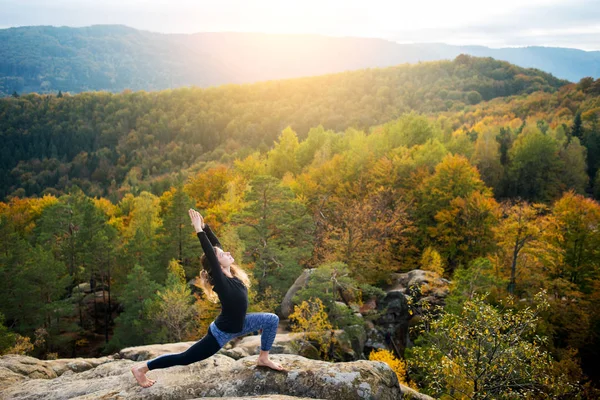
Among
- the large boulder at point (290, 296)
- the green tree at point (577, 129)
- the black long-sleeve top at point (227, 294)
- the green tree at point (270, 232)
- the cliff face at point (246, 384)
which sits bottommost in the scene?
the large boulder at point (290, 296)

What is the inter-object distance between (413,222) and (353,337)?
71.8 feet

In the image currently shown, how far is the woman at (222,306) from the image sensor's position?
23.1 feet

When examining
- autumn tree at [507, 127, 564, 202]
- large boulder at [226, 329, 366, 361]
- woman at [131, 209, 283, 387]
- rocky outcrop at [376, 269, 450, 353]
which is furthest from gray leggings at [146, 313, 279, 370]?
autumn tree at [507, 127, 564, 202]

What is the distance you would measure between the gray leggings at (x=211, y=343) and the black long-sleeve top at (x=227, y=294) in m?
0.18

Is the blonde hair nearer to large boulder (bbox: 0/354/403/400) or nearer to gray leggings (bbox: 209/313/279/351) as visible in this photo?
gray leggings (bbox: 209/313/279/351)

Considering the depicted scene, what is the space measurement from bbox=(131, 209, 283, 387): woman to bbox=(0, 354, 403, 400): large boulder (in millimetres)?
311

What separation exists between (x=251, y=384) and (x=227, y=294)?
211 cm

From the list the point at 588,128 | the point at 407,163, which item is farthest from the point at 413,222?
the point at 588,128

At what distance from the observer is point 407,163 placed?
1955 inches

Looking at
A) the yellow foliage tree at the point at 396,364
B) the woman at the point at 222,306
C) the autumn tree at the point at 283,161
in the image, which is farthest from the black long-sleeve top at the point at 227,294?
the autumn tree at the point at 283,161

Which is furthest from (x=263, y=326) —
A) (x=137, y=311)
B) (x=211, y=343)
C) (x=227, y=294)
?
(x=137, y=311)

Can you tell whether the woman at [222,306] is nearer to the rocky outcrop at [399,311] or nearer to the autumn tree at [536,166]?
the rocky outcrop at [399,311]

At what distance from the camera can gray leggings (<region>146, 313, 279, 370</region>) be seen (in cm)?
751

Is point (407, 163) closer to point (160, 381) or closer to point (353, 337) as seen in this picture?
point (353, 337)
